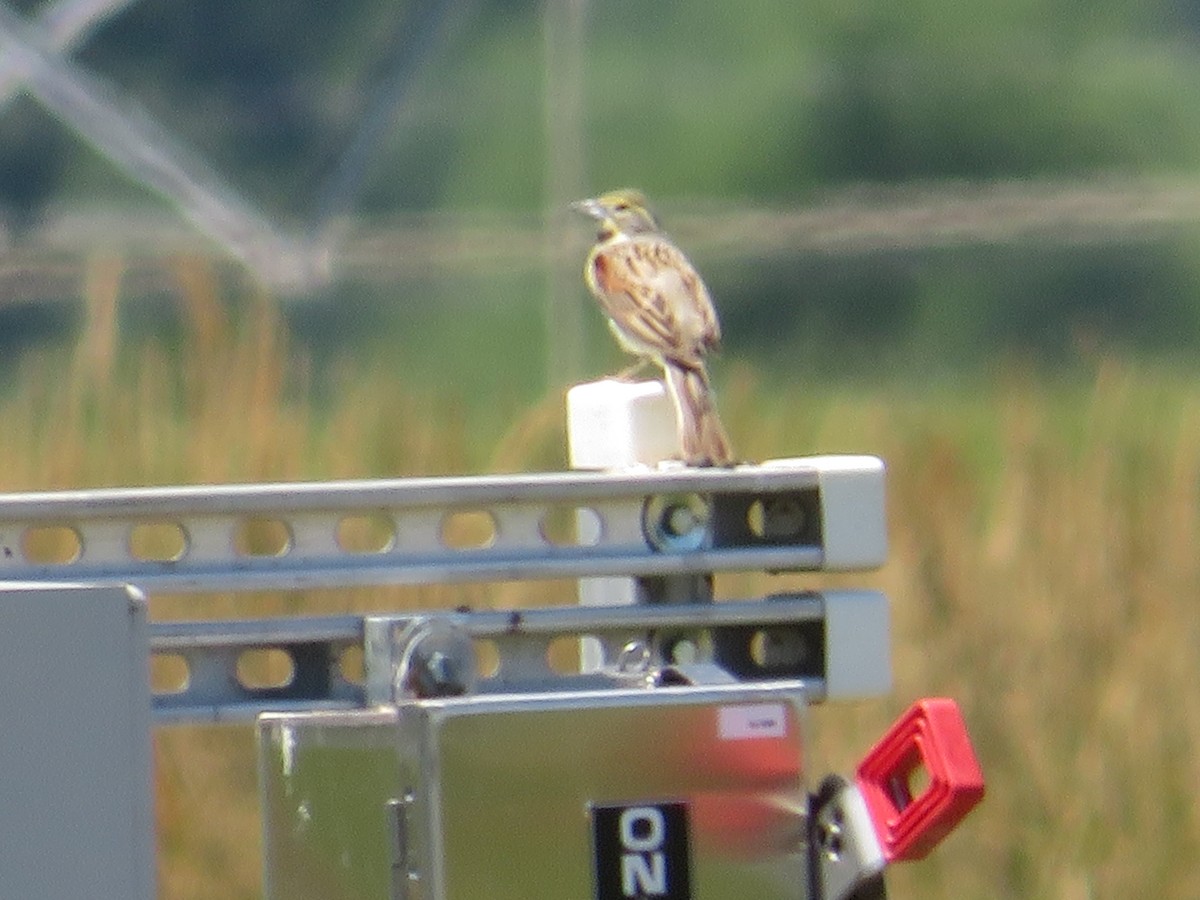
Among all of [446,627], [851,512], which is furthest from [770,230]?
[446,627]

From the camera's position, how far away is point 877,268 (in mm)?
10477

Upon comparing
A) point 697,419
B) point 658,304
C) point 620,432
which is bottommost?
point 620,432

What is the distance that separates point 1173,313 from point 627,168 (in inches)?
88.7

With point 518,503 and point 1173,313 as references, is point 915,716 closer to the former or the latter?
point 518,503

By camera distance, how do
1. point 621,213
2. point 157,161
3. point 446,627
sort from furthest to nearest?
point 157,161
point 621,213
point 446,627

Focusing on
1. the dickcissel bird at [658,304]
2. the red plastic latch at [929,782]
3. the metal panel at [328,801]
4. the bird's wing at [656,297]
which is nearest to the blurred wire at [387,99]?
the dickcissel bird at [658,304]

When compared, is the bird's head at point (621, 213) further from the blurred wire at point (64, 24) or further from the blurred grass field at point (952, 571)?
the blurred wire at point (64, 24)

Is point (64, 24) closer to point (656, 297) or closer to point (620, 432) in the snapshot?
point (656, 297)

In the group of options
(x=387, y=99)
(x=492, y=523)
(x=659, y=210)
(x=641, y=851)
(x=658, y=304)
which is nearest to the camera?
(x=641, y=851)

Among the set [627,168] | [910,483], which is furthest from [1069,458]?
[627,168]

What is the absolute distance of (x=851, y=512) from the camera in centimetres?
276

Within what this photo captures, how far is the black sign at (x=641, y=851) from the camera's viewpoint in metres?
2.33

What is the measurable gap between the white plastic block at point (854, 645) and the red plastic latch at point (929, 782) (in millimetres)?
225

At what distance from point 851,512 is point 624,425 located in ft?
1.39
